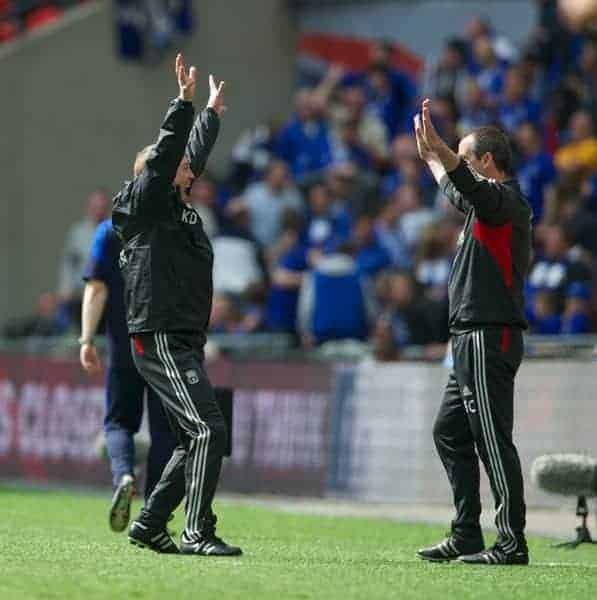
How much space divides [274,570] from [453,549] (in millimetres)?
1226

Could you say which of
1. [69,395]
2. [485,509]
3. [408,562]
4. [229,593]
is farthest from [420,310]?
[229,593]

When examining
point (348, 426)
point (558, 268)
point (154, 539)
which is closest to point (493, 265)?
point (154, 539)

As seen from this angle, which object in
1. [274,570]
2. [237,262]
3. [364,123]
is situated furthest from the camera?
[364,123]

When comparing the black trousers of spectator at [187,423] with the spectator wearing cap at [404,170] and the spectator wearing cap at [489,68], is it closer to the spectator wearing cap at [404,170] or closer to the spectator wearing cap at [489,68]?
the spectator wearing cap at [404,170]

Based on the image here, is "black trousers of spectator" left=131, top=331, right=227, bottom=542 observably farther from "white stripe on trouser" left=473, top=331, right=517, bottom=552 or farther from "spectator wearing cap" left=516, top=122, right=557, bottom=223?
"spectator wearing cap" left=516, top=122, right=557, bottom=223

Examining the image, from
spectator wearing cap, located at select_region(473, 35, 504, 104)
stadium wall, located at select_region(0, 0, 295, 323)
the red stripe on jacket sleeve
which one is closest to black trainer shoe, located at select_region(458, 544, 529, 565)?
the red stripe on jacket sleeve

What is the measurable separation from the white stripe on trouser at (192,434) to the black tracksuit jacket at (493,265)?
1.38m

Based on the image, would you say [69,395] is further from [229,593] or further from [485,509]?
[229,593]

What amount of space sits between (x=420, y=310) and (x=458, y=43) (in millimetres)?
5283

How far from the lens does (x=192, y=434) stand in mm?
9109

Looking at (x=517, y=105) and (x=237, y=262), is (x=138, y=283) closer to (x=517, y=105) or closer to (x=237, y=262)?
(x=517, y=105)

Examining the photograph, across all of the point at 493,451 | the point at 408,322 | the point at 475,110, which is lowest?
the point at 493,451

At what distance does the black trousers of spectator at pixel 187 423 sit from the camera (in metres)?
9.08

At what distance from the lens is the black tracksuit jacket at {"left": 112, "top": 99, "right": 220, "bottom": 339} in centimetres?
905
